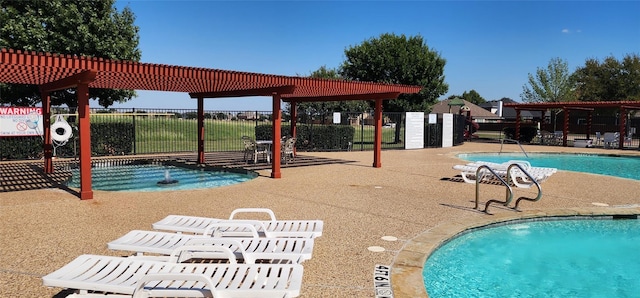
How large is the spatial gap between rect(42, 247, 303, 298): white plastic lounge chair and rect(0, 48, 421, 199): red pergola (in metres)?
5.31

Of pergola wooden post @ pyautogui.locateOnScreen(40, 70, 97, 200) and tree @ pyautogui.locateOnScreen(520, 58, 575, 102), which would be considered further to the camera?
tree @ pyautogui.locateOnScreen(520, 58, 575, 102)

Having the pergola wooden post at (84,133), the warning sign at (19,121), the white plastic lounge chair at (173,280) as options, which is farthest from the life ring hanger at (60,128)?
the white plastic lounge chair at (173,280)

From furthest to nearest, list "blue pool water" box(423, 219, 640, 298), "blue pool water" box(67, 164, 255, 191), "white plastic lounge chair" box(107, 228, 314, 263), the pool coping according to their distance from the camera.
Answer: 1. "blue pool water" box(67, 164, 255, 191)
2. "blue pool water" box(423, 219, 640, 298)
3. the pool coping
4. "white plastic lounge chair" box(107, 228, 314, 263)

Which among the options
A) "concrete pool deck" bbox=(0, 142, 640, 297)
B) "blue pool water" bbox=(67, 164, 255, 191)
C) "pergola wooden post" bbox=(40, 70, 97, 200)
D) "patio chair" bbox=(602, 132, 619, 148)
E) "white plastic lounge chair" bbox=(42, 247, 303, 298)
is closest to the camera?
"white plastic lounge chair" bbox=(42, 247, 303, 298)

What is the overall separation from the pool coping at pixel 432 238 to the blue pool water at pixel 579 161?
27.6ft

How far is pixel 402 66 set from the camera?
2636cm

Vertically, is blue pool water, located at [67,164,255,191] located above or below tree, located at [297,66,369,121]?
below

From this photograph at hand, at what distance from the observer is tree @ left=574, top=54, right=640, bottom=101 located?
39.2 m

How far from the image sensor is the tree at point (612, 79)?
39.2 meters

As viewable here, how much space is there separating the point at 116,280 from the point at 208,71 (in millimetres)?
6786

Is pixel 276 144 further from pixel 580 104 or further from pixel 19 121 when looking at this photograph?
pixel 580 104

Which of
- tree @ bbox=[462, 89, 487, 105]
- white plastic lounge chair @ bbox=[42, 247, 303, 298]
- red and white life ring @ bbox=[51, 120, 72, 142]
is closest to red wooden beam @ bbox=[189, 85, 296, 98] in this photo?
red and white life ring @ bbox=[51, 120, 72, 142]

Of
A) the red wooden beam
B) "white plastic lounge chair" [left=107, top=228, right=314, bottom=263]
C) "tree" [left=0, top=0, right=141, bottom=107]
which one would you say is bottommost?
"white plastic lounge chair" [left=107, top=228, right=314, bottom=263]

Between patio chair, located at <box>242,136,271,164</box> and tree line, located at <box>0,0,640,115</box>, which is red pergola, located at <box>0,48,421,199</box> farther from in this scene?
tree line, located at <box>0,0,640,115</box>
